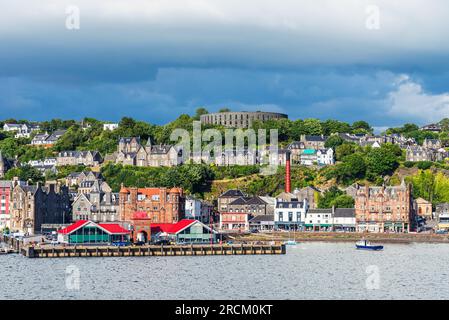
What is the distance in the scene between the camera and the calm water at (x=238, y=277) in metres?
59.6

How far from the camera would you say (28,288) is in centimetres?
6203

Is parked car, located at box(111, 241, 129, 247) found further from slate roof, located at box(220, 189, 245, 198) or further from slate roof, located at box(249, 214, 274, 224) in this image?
slate roof, located at box(220, 189, 245, 198)

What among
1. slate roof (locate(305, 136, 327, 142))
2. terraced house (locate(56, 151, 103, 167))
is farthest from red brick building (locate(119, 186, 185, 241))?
slate roof (locate(305, 136, 327, 142))

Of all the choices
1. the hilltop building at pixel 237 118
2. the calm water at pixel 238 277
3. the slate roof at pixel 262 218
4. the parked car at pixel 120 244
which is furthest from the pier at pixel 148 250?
the hilltop building at pixel 237 118

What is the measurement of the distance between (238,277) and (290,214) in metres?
56.8

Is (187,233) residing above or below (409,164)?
below

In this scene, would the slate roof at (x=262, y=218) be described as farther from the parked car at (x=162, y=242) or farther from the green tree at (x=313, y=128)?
the green tree at (x=313, y=128)

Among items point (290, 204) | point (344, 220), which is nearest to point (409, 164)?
point (344, 220)

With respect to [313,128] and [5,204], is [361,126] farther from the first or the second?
[5,204]

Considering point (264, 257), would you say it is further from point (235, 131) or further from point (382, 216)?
point (235, 131)

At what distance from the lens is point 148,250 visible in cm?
8881

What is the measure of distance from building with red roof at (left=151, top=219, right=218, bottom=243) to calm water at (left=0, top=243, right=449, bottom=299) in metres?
9.26

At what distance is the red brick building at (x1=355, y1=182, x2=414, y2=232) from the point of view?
120 metres
